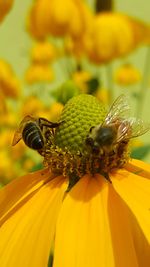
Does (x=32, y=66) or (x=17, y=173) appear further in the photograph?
(x=32, y=66)

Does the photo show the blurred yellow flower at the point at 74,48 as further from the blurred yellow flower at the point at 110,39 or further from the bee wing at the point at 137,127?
the bee wing at the point at 137,127

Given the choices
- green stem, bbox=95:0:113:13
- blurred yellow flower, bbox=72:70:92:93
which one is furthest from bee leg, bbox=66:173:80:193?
green stem, bbox=95:0:113:13

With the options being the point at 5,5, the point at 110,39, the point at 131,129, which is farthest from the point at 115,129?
the point at 110,39

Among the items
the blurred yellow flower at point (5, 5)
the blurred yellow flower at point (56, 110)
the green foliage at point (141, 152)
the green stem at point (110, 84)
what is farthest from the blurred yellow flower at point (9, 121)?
the green foliage at point (141, 152)

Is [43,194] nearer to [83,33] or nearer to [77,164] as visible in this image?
[77,164]

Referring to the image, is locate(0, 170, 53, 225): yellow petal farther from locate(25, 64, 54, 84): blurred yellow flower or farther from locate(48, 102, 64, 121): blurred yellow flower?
locate(25, 64, 54, 84): blurred yellow flower

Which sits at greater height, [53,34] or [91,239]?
[53,34]

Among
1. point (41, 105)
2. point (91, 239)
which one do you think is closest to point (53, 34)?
point (41, 105)
